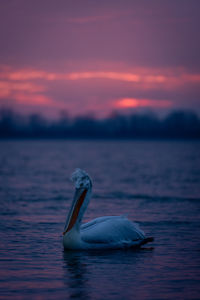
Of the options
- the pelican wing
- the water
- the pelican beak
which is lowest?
the water

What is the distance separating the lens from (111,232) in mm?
7746

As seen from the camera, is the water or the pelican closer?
the water

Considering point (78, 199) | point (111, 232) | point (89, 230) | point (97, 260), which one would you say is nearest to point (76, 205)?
point (78, 199)

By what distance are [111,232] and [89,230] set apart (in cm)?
33

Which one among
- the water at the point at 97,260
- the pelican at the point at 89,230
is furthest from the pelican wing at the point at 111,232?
the water at the point at 97,260

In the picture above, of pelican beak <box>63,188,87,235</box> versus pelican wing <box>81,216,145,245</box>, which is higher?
pelican beak <box>63,188,87,235</box>

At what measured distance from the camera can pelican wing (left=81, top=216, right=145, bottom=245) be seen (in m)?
7.64

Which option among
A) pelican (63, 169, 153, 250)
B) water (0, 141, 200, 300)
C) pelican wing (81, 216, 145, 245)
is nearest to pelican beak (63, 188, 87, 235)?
pelican (63, 169, 153, 250)

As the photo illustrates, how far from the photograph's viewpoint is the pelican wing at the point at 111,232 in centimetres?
764


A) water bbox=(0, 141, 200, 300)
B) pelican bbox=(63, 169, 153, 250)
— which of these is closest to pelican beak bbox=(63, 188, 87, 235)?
pelican bbox=(63, 169, 153, 250)

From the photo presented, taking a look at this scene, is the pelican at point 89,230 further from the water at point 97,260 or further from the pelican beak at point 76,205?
the water at point 97,260

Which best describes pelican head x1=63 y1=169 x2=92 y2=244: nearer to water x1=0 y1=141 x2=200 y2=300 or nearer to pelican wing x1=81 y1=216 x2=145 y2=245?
pelican wing x1=81 y1=216 x2=145 y2=245

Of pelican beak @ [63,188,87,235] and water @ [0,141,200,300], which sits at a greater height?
pelican beak @ [63,188,87,235]

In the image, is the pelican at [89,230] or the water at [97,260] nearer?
the water at [97,260]
